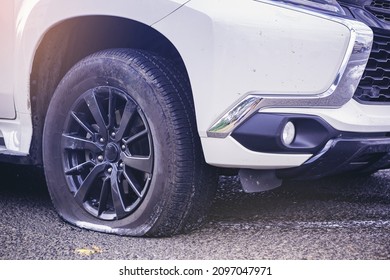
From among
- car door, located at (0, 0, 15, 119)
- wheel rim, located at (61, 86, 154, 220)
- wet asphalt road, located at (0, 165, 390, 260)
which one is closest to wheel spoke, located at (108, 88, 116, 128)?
wheel rim, located at (61, 86, 154, 220)

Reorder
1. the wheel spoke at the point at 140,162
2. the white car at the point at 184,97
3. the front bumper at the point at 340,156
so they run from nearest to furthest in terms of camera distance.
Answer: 1. the white car at the point at 184,97
2. the front bumper at the point at 340,156
3. the wheel spoke at the point at 140,162

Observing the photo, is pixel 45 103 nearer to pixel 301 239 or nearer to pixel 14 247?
pixel 14 247

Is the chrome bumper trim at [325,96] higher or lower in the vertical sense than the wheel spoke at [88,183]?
higher

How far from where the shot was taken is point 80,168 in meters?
3.52

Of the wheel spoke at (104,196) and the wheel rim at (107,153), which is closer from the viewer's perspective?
the wheel rim at (107,153)

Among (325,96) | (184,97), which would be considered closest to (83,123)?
(184,97)

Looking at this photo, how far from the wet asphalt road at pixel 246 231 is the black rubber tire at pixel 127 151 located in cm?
10

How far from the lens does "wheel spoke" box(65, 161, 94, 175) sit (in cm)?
350

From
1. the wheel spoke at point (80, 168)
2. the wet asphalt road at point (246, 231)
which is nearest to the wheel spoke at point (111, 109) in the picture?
the wheel spoke at point (80, 168)

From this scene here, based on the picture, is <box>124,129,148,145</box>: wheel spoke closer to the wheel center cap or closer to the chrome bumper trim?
the wheel center cap

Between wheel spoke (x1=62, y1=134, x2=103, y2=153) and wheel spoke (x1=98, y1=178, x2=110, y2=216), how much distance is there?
16 centimetres

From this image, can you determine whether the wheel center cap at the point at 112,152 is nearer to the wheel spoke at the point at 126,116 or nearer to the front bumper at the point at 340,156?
the wheel spoke at the point at 126,116

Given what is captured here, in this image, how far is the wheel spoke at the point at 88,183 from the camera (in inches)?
135

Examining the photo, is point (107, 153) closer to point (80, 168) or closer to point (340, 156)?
point (80, 168)
